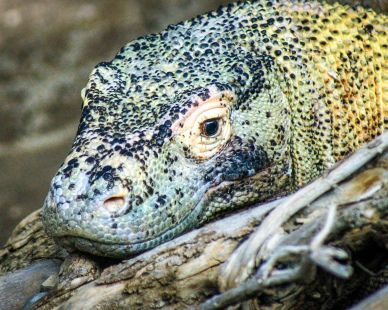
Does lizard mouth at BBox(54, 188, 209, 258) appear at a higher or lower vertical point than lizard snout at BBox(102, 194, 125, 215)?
lower

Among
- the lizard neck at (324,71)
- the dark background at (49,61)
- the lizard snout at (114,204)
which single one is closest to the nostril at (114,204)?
the lizard snout at (114,204)

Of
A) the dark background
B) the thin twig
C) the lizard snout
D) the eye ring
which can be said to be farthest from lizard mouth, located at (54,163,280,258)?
the dark background

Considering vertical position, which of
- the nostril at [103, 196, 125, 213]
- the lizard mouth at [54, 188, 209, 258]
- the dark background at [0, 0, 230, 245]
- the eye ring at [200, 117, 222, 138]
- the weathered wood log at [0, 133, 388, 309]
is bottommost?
the weathered wood log at [0, 133, 388, 309]

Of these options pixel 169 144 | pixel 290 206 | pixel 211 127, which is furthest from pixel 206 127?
pixel 290 206

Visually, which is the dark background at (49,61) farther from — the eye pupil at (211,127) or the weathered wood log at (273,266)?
the weathered wood log at (273,266)

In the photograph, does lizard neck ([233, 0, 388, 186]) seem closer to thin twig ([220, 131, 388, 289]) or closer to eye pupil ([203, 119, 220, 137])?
eye pupil ([203, 119, 220, 137])

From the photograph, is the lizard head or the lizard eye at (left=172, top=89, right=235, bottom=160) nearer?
the lizard head

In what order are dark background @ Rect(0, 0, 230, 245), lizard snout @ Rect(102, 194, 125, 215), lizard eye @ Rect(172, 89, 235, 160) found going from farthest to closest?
dark background @ Rect(0, 0, 230, 245) < lizard eye @ Rect(172, 89, 235, 160) < lizard snout @ Rect(102, 194, 125, 215)

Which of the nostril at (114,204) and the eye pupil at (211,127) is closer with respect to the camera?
the nostril at (114,204)
